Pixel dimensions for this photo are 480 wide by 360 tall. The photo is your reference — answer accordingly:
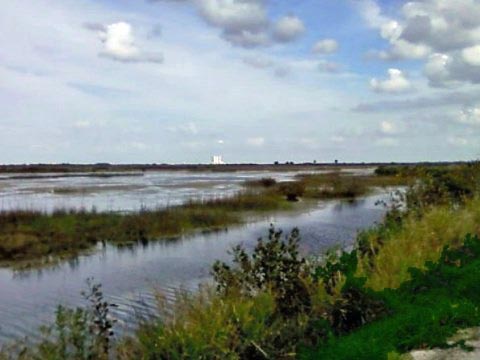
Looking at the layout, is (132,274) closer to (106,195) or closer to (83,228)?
(83,228)

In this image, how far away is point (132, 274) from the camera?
16250 mm

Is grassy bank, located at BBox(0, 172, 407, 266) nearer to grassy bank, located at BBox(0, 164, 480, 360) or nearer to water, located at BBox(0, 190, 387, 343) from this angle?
water, located at BBox(0, 190, 387, 343)

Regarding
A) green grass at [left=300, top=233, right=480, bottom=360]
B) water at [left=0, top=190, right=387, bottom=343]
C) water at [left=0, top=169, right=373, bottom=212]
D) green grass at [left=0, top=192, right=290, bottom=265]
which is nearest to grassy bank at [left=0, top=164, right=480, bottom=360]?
green grass at [left=300, top=233, right=480, bottom=360]

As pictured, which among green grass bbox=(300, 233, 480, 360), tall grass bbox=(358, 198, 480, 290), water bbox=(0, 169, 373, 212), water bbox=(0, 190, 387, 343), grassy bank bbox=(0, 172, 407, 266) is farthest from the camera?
water bbox=(0, 169, 373, 212)

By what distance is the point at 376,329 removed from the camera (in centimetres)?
621

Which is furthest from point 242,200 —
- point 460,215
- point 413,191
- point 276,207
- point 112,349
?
point 112,349

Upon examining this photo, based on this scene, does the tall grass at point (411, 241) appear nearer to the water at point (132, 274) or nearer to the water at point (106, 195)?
the water at point (132, 274)

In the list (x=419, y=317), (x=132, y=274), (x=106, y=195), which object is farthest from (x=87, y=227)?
(x=106, y=195)

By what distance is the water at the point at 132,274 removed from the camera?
39.5ft

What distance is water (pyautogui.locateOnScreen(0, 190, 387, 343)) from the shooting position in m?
12.0

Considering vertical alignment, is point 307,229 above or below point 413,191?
below

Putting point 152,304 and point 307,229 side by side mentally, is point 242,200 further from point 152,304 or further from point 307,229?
point 152,304

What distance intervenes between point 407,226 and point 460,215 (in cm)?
188

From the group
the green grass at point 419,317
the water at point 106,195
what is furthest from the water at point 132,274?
the water at point 106,195
